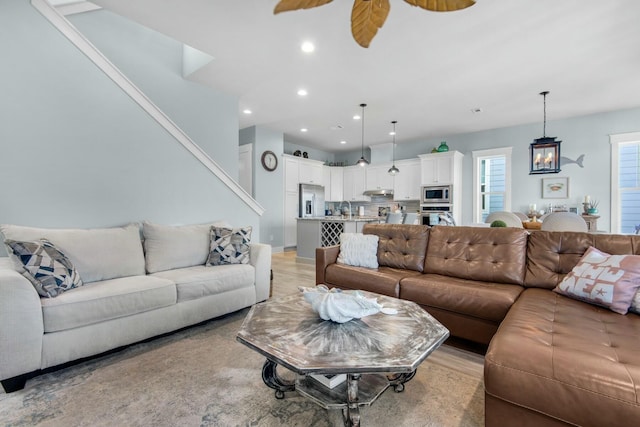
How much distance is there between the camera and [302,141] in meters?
7.87

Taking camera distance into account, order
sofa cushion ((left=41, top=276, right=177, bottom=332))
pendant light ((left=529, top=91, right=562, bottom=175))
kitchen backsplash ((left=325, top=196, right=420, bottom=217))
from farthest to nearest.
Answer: kitchen backsplash ((left=325, top=196, right=420, bottom=217)), pendant light ((left=529, top=91, right=562, bottom=175)), sofa cushion ((left=41, top=276, right=177, bottom=332))

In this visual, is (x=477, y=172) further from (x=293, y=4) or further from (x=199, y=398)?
(x=199, y=398)

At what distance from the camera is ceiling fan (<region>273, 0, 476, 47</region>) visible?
1.57 metres

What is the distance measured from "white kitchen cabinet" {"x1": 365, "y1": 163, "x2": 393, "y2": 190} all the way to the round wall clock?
2744mm

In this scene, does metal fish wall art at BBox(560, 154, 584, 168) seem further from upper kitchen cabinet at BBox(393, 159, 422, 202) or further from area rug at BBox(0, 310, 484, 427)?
area rug at BBox(0, 310, 484, 427)

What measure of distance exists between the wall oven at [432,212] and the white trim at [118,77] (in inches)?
186

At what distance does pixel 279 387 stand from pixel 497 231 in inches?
86.9

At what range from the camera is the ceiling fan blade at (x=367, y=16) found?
1.70 meters

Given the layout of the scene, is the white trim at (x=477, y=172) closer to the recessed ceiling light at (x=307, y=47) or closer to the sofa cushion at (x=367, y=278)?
the sofa cushion at (x=367, y=278)

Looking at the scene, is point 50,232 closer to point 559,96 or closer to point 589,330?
point 589,330

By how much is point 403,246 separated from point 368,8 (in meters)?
2.08

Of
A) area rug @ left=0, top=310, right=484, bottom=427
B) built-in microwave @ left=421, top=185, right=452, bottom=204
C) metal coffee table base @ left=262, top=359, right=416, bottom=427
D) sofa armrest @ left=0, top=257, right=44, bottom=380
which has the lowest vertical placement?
area rug @ left=0, top=310, right=484, bottom=427

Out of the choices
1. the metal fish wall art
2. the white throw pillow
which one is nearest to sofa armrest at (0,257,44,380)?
the white throw pillow

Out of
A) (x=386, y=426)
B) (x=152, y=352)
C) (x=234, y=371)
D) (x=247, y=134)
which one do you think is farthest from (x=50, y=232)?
(x=247, y=134)
